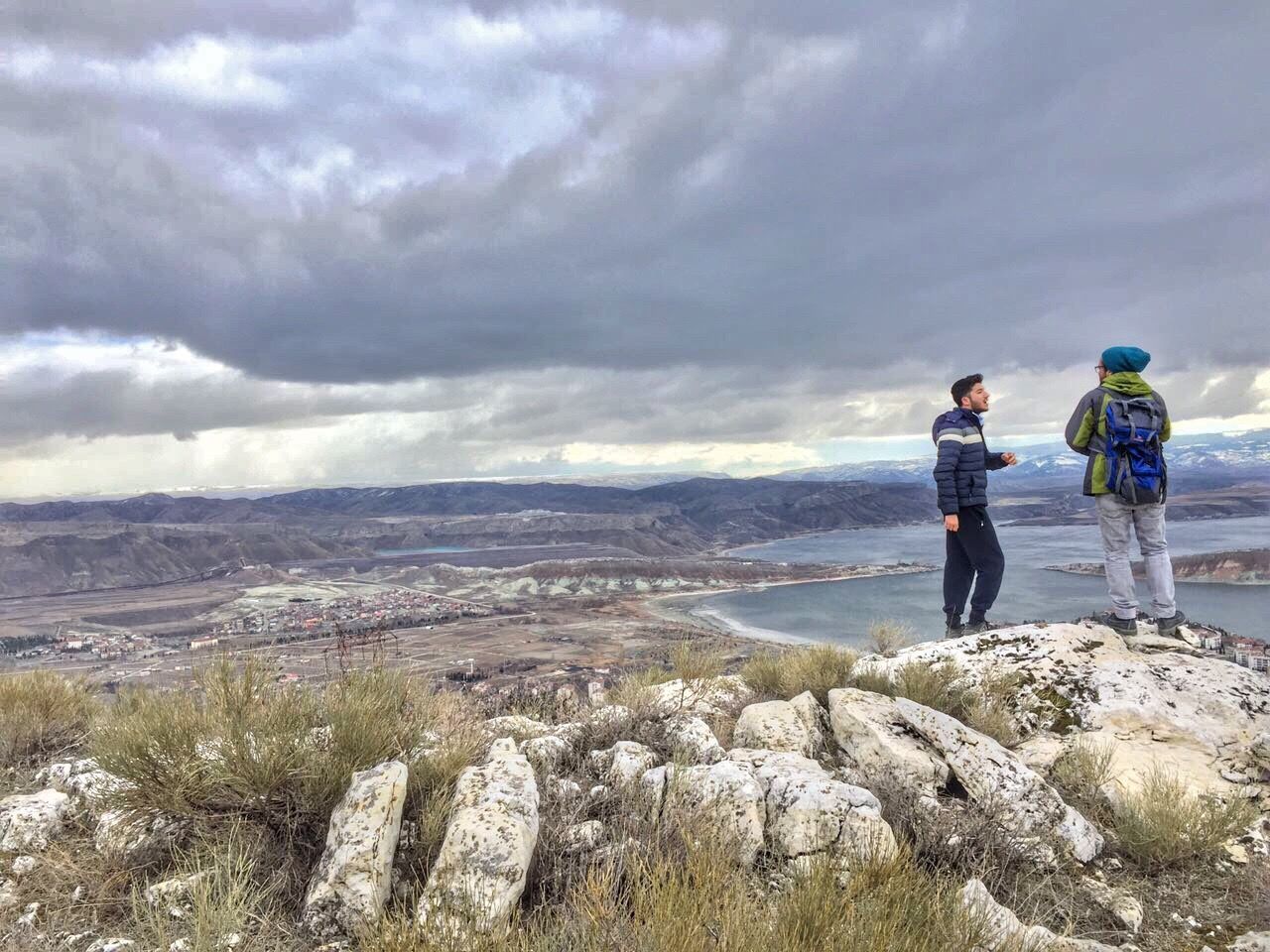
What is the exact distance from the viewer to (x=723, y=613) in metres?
66.5

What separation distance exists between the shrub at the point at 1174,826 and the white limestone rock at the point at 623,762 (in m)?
2.71

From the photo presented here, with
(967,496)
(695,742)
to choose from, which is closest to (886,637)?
(967,496)

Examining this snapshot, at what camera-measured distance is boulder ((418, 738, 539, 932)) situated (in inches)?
83.5

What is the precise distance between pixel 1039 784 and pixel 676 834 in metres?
2.46

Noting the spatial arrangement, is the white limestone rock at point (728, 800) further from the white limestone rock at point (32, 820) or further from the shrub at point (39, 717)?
the shrub at point (39, 717)

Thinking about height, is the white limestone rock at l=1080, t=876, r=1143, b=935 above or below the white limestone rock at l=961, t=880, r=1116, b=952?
below

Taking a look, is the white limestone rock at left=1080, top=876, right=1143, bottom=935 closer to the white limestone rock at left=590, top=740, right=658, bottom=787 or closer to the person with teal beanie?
the white limestone rock at left=590, top=740, right=658, bottom=787

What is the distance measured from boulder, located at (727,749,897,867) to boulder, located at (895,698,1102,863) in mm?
958

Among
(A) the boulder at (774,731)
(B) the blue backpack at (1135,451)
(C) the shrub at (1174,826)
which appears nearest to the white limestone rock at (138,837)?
(A) the boulder at (774,731)

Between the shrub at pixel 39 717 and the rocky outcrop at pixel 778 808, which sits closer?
the rocky outcrop at pixel 778 808

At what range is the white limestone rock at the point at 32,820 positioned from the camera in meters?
3.16

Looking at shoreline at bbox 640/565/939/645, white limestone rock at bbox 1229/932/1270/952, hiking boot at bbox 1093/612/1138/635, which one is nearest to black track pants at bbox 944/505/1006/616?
hiking boot at bbox 1093/612/1138/635

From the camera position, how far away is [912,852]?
2854mm

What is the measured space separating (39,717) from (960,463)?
29.0ft
